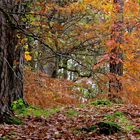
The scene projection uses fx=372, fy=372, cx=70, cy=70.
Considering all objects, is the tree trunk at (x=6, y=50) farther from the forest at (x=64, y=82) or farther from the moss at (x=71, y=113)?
the moss at (x=71, y=113)

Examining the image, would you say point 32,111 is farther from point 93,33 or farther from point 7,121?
point 93,33

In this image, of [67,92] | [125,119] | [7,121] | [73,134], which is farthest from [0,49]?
[67,92]

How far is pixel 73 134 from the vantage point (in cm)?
779

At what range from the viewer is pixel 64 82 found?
15.6m

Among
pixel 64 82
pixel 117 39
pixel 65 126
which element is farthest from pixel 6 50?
pixel 117 39

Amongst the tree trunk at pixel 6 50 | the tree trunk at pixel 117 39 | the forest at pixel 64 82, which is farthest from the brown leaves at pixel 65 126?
the tree trunk at pixel 117 39

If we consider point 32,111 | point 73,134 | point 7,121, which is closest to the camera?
point 73,134

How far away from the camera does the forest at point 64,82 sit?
26.1ft

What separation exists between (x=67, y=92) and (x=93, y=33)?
3124mm

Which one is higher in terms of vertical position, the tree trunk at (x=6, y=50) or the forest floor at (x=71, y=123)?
the tree trunk at (x=6, y=50)

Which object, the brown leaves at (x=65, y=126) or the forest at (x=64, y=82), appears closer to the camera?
the brown leaves at (x=65, y=126)

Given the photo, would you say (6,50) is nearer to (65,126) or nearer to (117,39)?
(65,126)

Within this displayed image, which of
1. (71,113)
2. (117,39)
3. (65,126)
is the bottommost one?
(65,126)

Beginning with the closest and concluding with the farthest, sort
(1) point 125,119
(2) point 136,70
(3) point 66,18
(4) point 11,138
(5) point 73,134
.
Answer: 1. (4) point 11,138
2. (5) point 73,134
3. (1) point 125,119
4. (3) point 66,18
5. (2) point 136,70
